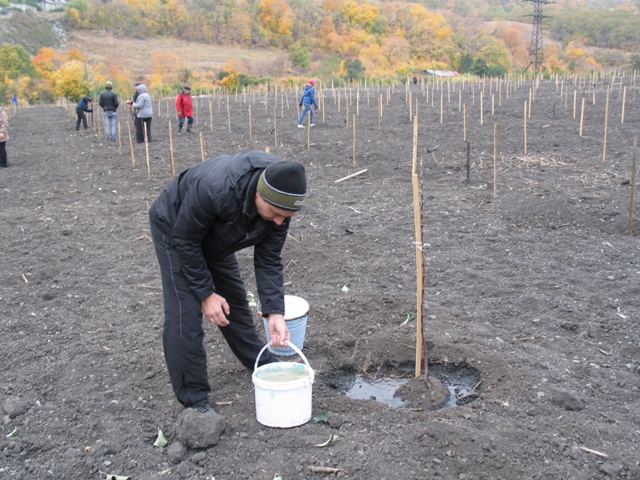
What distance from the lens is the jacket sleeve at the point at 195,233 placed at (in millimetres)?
2680

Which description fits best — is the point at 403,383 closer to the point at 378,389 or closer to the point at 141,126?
the point at 378,389

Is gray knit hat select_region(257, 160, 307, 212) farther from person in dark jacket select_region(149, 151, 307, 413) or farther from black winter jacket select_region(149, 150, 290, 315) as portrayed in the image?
black winter jacket select_region(149, 150, 290, 315)

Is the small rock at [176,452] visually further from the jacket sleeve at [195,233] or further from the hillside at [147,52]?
the hillside at [147,52]

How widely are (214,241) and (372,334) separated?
66.0 inches

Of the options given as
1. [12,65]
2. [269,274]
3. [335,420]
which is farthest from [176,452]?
[12,65]

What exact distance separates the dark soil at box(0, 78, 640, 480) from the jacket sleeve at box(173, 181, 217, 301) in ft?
2.58

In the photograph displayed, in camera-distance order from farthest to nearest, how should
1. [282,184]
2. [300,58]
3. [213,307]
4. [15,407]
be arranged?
[300,58] < [15,407] < [213,307] < [282,184]

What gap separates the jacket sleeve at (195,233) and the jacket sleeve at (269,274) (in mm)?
287

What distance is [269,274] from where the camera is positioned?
3070mm

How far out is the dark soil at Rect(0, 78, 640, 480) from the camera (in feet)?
9.10

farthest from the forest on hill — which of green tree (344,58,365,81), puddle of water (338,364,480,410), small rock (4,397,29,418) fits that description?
small rock (4,397,29,418)

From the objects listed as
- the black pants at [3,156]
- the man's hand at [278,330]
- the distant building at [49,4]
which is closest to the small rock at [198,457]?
the man's hand at [278,330]

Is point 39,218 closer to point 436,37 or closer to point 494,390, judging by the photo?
point 494,390

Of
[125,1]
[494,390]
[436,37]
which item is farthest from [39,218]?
[125,1]
